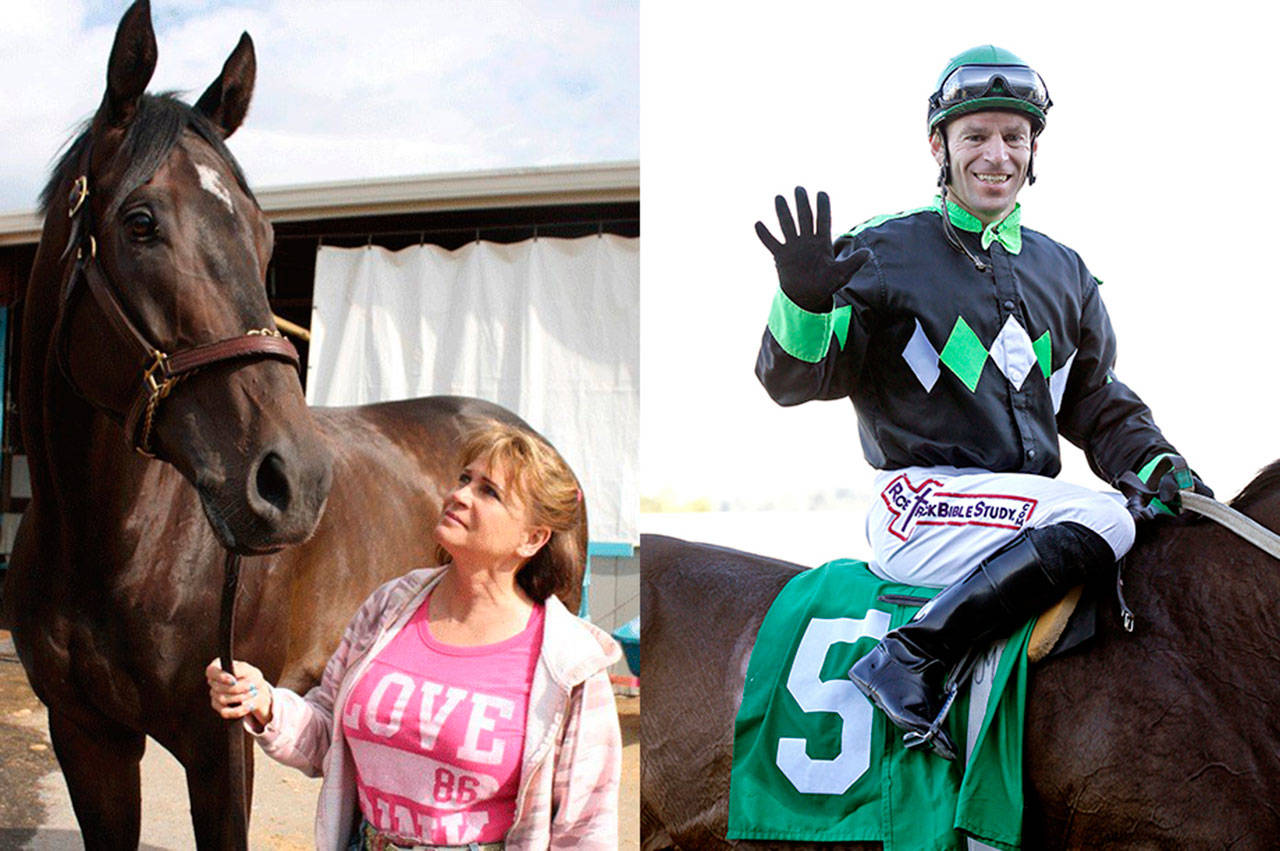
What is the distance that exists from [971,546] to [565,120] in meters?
0.86

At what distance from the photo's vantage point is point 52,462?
1430 millimetres

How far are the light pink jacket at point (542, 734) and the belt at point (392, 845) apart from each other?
0.02m

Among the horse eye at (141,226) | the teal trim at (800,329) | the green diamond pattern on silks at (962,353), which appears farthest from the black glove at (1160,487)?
the horse eye at (141,226)

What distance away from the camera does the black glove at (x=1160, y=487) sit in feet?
4.81

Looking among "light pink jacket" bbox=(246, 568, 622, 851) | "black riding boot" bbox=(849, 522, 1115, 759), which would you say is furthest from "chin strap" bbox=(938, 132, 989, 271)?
"light pink jacket" bbox=(246, 568, 622, 851)

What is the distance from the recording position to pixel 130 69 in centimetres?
137

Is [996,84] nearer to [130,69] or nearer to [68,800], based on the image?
[130,69]

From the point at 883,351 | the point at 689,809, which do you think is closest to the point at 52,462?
the point at 689,809

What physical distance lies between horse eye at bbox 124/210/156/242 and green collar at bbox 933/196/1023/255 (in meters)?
1.11

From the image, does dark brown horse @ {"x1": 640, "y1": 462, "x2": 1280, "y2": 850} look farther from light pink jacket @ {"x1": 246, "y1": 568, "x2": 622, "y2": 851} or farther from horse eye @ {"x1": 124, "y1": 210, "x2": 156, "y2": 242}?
horse eye @ {"x1": 124, "y1": 210, "x2": 156, "y2": 242}

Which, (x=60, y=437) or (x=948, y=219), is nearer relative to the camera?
(x=60, y=437)

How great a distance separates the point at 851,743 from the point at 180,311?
103 centimetres

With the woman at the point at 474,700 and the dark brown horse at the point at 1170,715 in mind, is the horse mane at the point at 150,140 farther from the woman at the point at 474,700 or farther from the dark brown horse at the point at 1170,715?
the dark brown horse at the point at 1170,715

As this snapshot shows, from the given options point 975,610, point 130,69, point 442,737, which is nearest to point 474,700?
point 442,737
